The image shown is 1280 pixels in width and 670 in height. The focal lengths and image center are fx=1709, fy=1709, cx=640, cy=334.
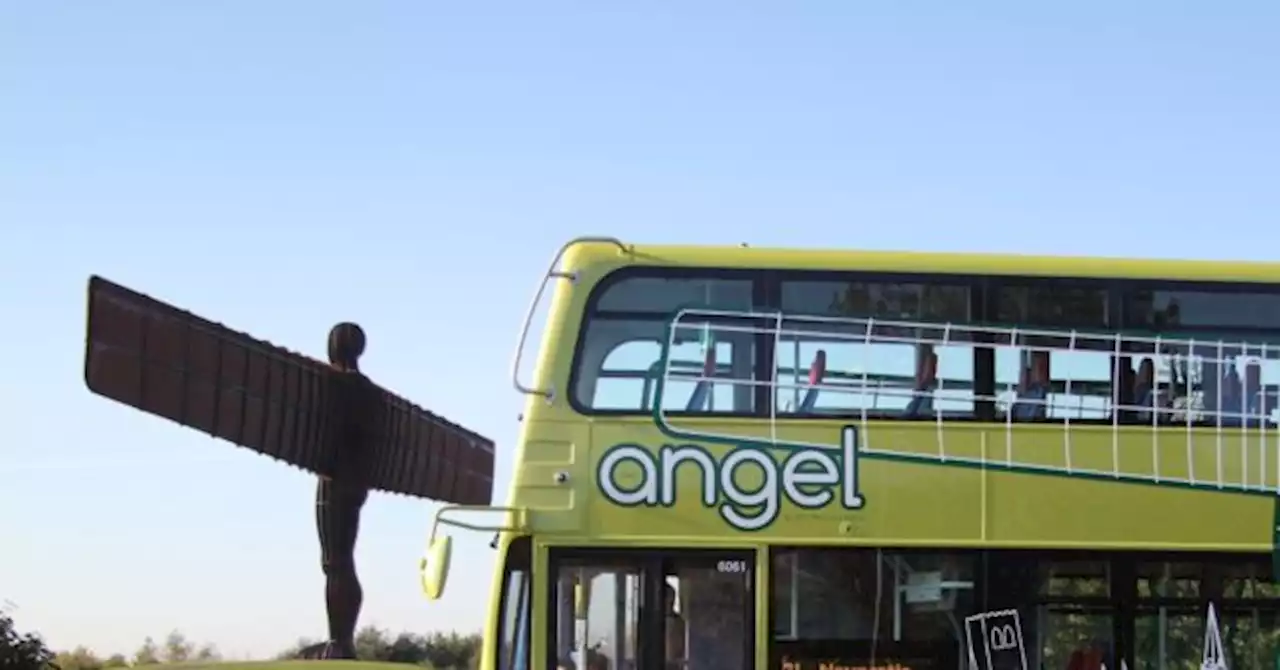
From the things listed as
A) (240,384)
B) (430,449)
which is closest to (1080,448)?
(240,384)

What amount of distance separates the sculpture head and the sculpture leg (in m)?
1.50

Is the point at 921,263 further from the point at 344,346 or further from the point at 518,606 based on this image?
the point at 344,346

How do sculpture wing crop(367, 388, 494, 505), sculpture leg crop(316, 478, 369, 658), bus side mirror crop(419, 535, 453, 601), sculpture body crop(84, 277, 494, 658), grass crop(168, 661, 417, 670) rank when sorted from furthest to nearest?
sculpture wing crop(367, 388, 494, 505) < sculpture leg crop(316, 478, 369, 658) < grass crop(168, 661, 417, 670) < sculpture body crop(84, 277, 494, 658) < bus side mirror crop(419, 535, 453, 601)

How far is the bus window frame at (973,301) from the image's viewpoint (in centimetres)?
1037

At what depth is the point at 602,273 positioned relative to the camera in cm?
1044

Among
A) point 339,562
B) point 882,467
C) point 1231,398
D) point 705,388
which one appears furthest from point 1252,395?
point 339,562

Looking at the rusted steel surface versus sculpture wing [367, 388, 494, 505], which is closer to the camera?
the rusted steel surface

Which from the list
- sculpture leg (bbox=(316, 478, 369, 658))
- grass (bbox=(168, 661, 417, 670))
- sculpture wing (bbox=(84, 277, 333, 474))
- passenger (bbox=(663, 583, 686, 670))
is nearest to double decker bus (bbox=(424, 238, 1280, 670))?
passenger (bbox=(663, 583, 686, 670))

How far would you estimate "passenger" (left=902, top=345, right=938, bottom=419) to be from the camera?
10.5 metres

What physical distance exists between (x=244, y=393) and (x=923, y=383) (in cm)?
1149

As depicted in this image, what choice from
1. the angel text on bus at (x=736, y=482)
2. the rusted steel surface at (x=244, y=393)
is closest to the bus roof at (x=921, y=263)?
the angel text on bus at (x=736, y=482)

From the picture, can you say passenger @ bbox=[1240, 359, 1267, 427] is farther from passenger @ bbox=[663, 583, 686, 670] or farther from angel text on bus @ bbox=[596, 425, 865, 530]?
passenger @ bbox=[663, 583, 686, 670]

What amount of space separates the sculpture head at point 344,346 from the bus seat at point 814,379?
40.6ft

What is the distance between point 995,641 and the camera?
1029cm
